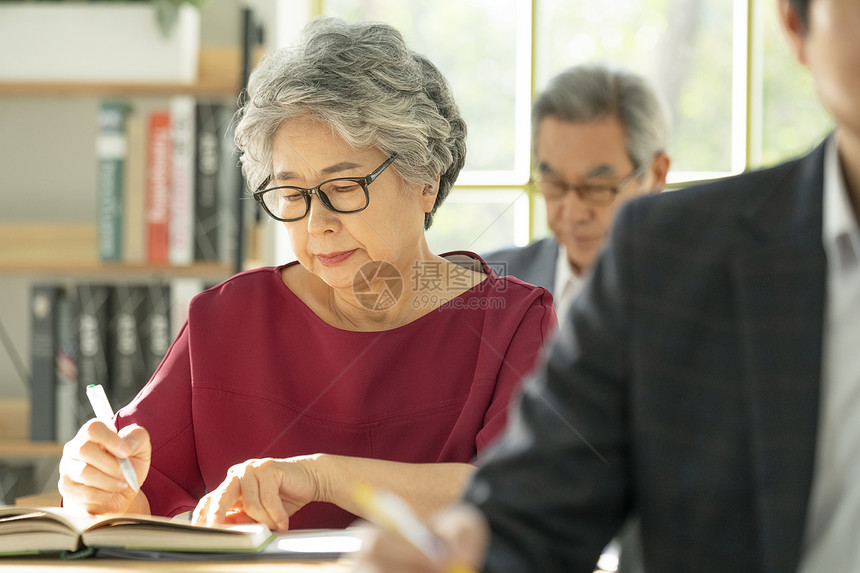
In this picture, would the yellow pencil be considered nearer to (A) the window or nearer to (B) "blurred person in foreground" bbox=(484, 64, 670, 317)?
(B) "blurred person in foreground" bbox=(484, 64, 670, 317)

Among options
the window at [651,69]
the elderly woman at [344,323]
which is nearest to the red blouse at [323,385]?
the elderly woman at [344,323]

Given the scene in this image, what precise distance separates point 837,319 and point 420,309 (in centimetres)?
83

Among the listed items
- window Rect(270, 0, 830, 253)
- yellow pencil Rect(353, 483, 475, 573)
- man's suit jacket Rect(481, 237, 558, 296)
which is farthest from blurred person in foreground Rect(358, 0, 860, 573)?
window Rect(270, 0, 830, 253)

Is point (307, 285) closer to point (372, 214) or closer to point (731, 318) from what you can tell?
point (372, 214)

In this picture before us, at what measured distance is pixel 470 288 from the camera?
1420mm

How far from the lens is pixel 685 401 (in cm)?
66

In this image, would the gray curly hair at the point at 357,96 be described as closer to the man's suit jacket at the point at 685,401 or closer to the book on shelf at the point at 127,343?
the man's suit jacket at the point at 685,401

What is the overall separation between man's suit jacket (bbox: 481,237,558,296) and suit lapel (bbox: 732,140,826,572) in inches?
42.1

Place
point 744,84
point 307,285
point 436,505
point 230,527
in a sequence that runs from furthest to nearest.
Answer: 1. point 744,84
2. point 307,285
3. point 436,505
4. point 230,527

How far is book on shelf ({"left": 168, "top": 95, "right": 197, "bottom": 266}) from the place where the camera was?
2.32 m

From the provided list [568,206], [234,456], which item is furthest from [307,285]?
[568,206]

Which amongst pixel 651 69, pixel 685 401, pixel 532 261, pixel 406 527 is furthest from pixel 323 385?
pixel 651 69

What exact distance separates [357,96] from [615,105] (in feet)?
2.71

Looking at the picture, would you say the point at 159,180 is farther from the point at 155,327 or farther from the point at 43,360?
the point at 43,360
